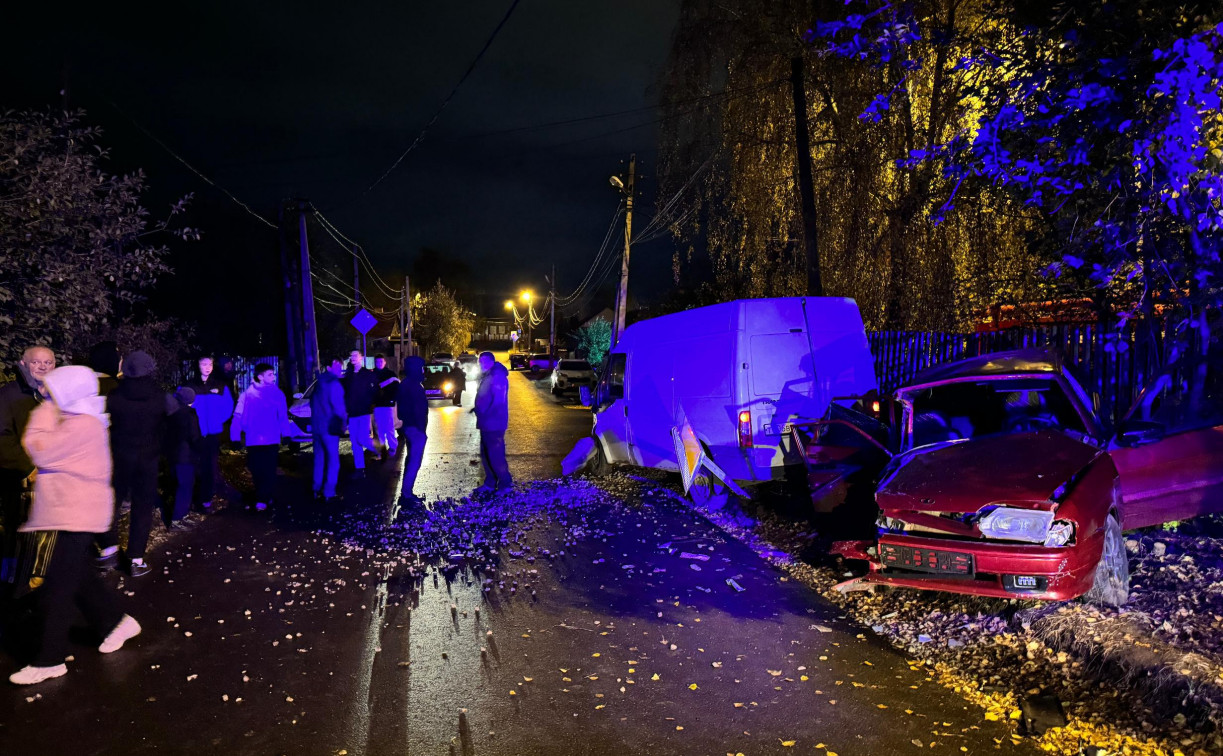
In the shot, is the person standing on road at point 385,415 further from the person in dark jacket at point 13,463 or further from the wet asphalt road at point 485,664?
the person in dark jacket at point 13,463

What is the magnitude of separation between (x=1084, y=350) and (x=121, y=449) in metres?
10.4

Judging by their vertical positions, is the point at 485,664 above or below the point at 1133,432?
below

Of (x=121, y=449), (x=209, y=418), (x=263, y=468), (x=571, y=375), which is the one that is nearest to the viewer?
(x=121, y=449)

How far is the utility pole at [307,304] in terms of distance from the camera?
2050 cm

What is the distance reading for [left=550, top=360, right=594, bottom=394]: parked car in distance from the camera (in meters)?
30.5

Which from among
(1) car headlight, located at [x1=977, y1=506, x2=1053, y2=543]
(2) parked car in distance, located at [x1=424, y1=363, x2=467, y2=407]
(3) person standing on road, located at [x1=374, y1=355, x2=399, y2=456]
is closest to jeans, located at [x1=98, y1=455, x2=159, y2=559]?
(3) person standing on road, located at [x1=374, y1=355, x2=399, y2=456]

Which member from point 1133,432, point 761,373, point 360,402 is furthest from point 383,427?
point 1133,432

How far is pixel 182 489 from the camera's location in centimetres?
762

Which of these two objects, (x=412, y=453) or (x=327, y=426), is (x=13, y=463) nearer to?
(x=327, y=426)

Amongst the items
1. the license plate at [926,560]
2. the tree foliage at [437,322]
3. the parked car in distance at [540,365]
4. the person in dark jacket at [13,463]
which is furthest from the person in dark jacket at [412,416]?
the tree foliage at [437,322]

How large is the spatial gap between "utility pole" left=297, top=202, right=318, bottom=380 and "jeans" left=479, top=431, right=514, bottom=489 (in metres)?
13.0

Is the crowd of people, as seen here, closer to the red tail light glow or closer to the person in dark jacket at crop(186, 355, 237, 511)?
the person in dark jacket at crop(186, 355, 237, 511)

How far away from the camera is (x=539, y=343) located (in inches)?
4250

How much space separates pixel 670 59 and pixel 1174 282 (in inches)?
437
